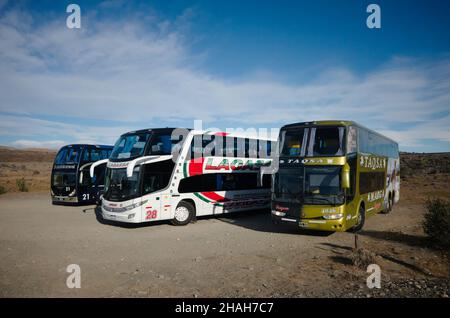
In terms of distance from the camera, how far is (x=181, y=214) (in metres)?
14.1

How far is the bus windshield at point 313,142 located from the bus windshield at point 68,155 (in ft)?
43.5

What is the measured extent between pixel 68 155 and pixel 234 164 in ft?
35.0

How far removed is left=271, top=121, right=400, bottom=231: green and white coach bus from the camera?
36.2ft

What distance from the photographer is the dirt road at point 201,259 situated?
6.63 meters

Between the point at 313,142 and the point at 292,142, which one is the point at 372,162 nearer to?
the point at 313,142

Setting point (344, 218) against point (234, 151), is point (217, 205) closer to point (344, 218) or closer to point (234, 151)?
point (234, 151)

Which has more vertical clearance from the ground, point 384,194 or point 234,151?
point 234,151

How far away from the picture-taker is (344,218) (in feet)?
36.0

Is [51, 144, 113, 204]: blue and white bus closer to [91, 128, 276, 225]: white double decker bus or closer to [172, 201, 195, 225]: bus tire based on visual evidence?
[91, 128, 276, 225]: white double decker bus

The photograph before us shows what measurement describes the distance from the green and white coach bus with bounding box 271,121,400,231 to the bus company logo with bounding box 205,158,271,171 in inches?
146

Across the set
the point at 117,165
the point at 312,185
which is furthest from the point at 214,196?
the point at 312,185
